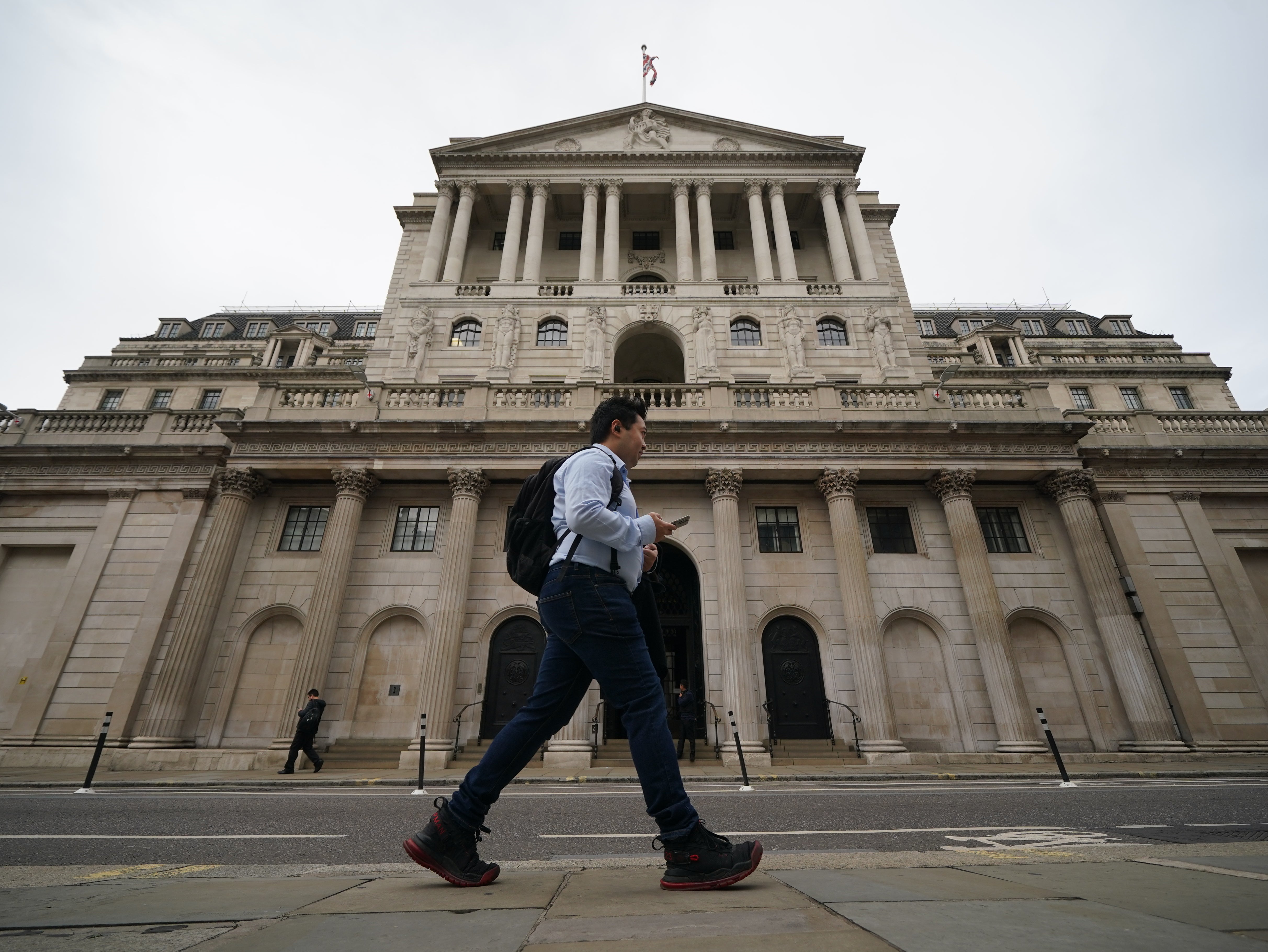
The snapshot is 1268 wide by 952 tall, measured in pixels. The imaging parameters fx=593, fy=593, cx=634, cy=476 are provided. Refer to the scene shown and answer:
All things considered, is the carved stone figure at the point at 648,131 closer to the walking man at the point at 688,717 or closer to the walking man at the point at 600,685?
the walking man at the point at 688,717

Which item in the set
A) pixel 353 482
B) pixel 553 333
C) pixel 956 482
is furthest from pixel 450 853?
pixel 553 333

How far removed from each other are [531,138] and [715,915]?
31.4 metres

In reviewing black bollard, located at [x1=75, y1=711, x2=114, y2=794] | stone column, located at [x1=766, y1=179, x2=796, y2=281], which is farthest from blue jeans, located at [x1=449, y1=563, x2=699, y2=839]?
stone column, located at [x1=766, y1=179, x2=796, y2=281]

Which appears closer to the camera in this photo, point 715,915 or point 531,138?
point 715,915

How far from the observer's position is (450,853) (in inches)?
108

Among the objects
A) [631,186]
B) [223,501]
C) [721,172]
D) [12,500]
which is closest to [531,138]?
[631,186]

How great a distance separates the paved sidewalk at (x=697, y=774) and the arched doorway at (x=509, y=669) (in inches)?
102

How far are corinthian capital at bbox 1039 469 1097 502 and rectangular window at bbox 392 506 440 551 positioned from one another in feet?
61.4

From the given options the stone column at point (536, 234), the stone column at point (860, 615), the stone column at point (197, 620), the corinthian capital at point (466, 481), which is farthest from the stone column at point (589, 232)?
the stone column at point (197, 620)

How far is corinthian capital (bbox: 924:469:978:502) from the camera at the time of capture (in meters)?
17.4

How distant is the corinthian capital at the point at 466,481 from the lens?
56.5 feet

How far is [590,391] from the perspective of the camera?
1852cm

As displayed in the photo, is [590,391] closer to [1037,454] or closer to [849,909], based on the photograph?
[1037,454]

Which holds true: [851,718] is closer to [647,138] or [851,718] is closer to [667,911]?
[667,911]
